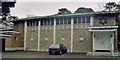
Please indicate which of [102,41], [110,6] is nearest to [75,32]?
[102,41]

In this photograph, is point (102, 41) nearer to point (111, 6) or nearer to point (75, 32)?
point (75, 32)

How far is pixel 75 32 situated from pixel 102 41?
382 centimetres

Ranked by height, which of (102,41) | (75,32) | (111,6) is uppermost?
(111,6)

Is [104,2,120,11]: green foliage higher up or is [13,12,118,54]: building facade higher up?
[104,2,120,11]: green foliage

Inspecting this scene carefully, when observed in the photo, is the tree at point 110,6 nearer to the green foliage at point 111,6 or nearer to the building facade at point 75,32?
the green foliage at point 111,6

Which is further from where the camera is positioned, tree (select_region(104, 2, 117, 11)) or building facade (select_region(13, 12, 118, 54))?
tree (select_region(104, 2, 117, 11))

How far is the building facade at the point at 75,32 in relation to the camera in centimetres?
2934

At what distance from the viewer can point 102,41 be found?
98.5 ft

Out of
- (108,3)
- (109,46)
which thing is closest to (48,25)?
(109,46)

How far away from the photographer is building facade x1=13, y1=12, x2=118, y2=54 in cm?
2934

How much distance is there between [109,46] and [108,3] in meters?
16.6

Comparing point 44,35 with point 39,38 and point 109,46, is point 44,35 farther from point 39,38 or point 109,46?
point 109,46

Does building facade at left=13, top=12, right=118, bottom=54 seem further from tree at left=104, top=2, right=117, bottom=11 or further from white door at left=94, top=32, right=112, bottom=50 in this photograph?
tree at left=104, top=2, right=117, bottom=11

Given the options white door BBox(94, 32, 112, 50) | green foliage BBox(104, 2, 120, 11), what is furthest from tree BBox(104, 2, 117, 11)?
white door BBox(94, 32, 112, 50)
